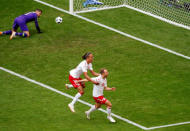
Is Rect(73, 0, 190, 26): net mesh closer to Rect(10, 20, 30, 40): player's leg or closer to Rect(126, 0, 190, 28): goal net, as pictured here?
Rect(126, 0, 190, 28): goal net

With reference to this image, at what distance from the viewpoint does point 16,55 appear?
1756cm

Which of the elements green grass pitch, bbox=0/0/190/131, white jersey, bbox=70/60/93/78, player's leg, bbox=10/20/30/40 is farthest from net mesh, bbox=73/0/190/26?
white jersey, bbox=70/60/93/78

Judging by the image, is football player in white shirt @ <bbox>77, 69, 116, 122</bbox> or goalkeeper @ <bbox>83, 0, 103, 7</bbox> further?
goalkeeper @ <bbox>83, 0, 103, 7</bbox>

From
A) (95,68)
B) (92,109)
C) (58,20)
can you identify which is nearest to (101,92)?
(92,109)

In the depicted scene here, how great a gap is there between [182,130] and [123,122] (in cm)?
170

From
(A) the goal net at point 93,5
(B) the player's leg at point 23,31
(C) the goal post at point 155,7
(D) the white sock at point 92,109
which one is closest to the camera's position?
(D) the white sock at point 92,109

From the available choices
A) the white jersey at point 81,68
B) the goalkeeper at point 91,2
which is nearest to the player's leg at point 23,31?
the goalkeeper at point 91,2

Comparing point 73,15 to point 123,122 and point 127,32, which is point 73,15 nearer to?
point 127,32

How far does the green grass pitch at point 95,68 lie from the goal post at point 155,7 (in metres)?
0.50

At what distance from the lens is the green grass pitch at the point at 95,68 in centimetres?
1357

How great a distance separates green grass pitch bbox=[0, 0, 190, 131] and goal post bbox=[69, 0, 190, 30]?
1.64 feet

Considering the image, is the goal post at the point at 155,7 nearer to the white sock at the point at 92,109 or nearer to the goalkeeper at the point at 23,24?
the goalkeeper at the point at 23,24

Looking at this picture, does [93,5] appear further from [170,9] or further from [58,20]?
[170,9]

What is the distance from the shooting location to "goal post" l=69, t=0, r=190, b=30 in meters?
21.7
